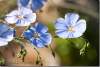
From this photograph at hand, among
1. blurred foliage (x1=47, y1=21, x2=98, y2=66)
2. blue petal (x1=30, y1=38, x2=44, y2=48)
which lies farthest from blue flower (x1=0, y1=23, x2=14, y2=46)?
blurred foliage (x1=47, y1=21, x2=98, y2=66)

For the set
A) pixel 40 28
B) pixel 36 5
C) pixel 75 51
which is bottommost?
pixel 75 51

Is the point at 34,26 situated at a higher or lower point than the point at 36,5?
lower

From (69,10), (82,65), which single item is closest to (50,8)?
(69,10)

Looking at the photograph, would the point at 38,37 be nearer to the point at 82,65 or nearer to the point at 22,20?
the point at 22,20

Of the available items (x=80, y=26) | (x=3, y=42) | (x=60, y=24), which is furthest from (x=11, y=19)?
(x=80, y=26)

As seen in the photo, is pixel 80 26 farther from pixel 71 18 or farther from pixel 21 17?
pixel 21 17

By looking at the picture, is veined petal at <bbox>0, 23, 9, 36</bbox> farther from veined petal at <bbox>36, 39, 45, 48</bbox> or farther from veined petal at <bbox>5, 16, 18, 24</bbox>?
veined petal at <bbox>36, 39, 45, 48</bbox>
